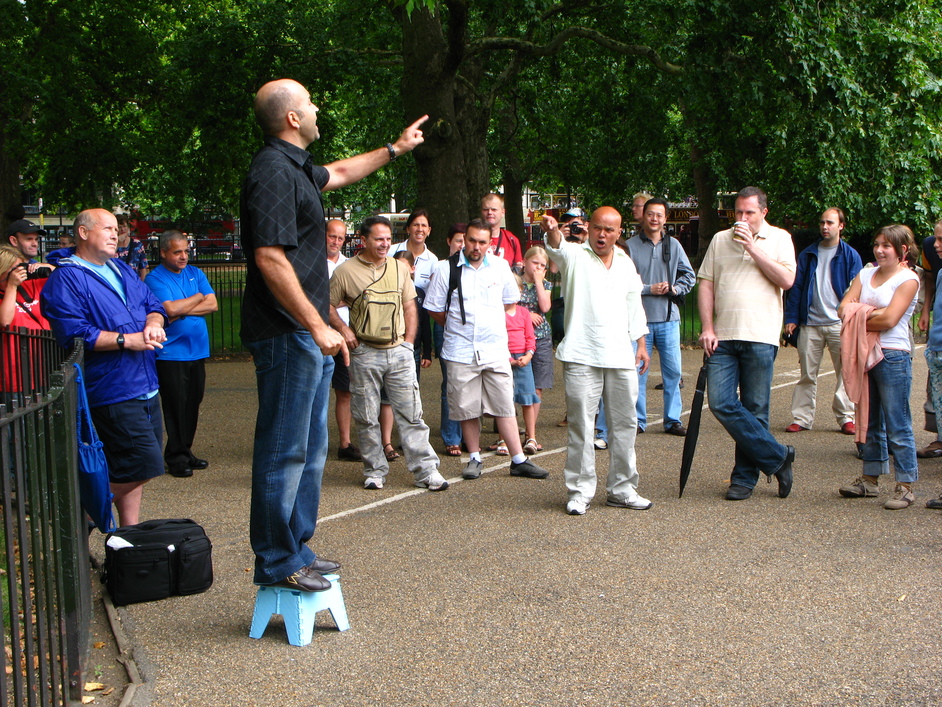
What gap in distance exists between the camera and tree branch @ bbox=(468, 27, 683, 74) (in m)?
15.5

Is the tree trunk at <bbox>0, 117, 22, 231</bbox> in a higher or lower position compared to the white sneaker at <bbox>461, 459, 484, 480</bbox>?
higher

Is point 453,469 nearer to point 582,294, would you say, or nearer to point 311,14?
point 582,294

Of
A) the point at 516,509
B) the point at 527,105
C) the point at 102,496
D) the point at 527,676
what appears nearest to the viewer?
the point at 527,676

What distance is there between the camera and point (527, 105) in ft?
73.9

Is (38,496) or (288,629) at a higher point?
(38,496)

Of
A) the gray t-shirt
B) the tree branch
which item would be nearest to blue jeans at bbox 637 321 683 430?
the gray t-shirt

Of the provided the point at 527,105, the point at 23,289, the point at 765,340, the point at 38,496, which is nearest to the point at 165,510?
the point at 23,289

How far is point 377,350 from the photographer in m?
7.26

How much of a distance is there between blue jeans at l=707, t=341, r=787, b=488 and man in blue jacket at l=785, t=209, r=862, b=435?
95.2 inches

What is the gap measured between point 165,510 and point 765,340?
13.0ft

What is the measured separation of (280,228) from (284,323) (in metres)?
0.38

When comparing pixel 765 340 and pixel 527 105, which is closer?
pixel 765 340

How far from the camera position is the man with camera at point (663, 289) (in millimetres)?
8977

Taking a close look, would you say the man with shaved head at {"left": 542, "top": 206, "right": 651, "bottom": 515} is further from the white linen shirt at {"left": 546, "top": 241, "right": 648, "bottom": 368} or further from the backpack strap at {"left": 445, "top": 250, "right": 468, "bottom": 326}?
the backpack strap at {"left": 445, "top": 250, "right": 468, "bottom": 326}
